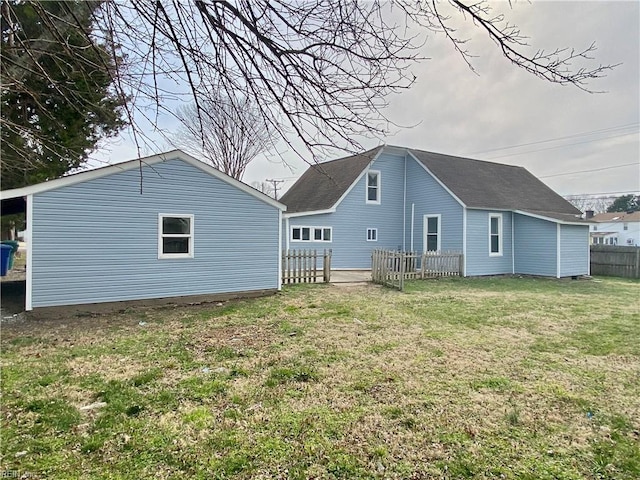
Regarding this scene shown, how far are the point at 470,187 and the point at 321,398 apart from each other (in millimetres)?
15792

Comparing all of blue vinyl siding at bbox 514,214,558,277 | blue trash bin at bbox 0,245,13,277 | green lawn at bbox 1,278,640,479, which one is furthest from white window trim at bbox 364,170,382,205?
blue trash bin at bbox 0,245,13,277

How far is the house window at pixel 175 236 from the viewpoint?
9094 millimetres

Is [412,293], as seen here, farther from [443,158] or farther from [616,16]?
[443,158]

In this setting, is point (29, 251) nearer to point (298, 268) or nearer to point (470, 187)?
point (298, 268)

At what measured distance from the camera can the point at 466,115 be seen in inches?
231

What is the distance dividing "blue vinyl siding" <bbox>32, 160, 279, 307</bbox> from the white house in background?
48.9m

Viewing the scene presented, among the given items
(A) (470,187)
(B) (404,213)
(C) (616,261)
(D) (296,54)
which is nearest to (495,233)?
(A) (470,187)

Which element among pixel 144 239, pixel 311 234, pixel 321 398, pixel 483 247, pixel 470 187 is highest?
pixel 470 187

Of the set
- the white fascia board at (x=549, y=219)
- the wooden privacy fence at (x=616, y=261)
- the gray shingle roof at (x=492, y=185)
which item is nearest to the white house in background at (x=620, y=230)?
the gray shingle roof at (x=492, y=185)

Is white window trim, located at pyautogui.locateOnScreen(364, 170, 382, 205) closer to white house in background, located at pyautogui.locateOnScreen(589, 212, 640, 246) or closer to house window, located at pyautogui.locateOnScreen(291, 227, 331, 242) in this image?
house window, located at pyautogui.locateOnScreen(291, 227, 331, 242)

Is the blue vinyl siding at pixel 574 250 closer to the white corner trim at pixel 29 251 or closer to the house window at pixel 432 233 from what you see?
the house window at pixel 432 233

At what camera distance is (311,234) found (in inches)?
671

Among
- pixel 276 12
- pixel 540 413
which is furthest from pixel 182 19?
pixel 540 413

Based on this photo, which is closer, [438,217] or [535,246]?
[535,246]
